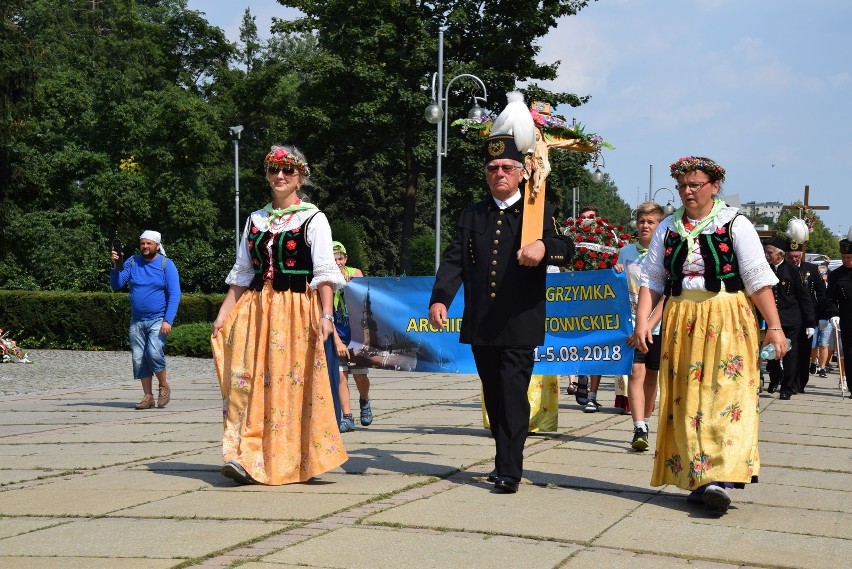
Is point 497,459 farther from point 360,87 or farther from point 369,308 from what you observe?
point 360,87

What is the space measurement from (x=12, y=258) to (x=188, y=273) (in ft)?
23.0

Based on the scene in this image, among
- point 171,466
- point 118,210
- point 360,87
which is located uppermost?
point 360,87

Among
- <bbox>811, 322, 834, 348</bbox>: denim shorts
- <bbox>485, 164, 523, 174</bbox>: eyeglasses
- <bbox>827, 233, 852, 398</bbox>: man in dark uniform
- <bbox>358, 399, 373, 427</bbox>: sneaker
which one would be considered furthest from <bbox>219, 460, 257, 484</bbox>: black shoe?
<bbox>811, 322, 834, 348</bbox>: denim shorts

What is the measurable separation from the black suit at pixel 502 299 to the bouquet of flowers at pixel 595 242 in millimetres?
4857

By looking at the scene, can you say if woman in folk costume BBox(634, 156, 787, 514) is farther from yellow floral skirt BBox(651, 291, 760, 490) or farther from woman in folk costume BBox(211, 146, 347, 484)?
woman in folk costume BBox(211, 146, 347, 484)

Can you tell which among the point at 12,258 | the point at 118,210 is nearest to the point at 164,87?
the point at 118,210

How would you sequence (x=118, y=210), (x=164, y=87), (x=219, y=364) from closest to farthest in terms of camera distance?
(x=219, y=364) → (x=118, y=210) → (x=164, y=87)

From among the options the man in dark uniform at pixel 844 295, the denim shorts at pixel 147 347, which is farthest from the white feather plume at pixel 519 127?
the man in dark uniform at pixel 844 295

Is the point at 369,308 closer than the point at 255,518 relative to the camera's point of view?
No

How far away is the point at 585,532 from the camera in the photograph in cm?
544

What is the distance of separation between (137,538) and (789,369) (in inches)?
452

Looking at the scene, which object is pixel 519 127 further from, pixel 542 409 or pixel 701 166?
pixel 542 409

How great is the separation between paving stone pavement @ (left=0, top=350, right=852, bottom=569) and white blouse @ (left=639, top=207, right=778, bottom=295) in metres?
1.23

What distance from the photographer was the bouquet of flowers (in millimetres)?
11820
